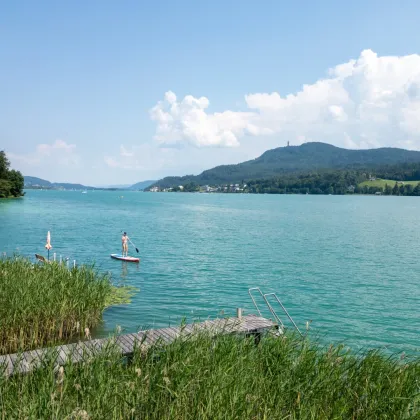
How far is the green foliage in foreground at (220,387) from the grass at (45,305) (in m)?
5.05

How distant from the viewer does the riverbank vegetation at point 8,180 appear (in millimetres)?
124188

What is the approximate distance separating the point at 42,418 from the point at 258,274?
99.7 ft

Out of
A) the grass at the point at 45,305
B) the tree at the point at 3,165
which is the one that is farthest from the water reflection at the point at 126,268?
the tree at the point at 3,165

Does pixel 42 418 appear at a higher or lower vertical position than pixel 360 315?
higher

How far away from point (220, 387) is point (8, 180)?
13705 centimetres

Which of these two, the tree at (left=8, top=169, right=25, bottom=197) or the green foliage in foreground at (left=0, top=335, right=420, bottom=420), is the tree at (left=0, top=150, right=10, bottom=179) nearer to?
the tree at (left=8, top=169, right=25, bottom=197)

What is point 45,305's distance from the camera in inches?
646

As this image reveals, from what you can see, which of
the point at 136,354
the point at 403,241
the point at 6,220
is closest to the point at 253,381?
the point at 136,354

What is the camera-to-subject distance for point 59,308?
55.1 feet

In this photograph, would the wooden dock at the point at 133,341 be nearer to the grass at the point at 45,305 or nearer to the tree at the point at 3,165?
the grass at the point at 45,305

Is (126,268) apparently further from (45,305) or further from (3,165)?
(3,165)

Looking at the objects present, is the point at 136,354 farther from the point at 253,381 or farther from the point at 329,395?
the point at 329,395

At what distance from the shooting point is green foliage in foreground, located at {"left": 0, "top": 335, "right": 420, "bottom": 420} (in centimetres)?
830

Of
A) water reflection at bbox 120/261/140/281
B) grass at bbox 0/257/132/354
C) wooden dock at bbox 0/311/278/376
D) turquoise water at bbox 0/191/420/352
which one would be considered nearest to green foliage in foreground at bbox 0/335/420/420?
wooden dock at bbox 0/311/278/376
